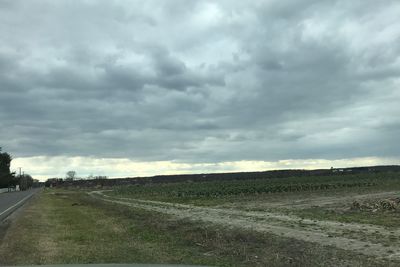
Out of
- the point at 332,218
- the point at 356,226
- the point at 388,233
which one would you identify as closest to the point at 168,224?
the point at 332,218

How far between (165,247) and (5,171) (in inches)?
6273

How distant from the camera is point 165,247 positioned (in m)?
15.2

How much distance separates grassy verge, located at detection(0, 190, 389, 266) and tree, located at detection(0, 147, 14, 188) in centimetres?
14458

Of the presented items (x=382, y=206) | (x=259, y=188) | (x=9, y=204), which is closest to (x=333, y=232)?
(x=382, y=206)

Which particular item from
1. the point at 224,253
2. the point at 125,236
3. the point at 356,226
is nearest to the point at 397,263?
the point at 224,253

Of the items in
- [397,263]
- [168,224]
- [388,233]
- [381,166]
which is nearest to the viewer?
[397,263]

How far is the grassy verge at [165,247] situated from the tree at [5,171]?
474 feet

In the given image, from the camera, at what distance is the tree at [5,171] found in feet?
511

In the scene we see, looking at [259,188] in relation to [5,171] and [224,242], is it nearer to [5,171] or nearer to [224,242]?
[224,242]

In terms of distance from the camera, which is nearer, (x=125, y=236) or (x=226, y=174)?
(x=125, y=236)

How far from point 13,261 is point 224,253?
5246mm

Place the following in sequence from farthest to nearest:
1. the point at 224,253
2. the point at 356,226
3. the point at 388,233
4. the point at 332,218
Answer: the point at 332,218
the point at 356,226
the point at 388,233
the point at 224,253

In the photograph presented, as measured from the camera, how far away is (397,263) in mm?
10664

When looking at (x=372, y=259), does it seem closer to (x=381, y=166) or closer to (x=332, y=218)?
(x=332, y=218)
